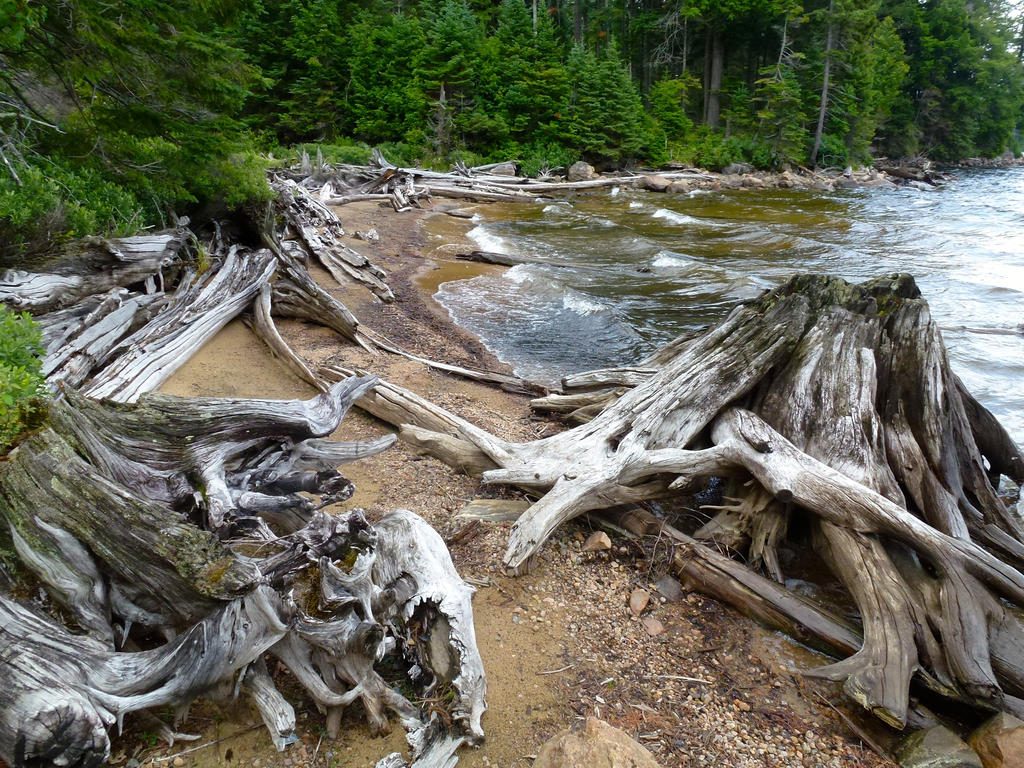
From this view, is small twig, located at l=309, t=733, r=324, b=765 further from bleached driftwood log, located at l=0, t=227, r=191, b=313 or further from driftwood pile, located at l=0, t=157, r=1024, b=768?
bleached driftwood log, located at l=0, t=227, r=191, b=313

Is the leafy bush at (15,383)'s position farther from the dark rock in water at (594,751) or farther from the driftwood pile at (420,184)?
the driftwood pile at (420,184)

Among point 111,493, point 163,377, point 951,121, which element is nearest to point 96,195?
point 163,377

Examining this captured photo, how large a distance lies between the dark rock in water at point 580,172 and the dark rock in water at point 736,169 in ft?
27.3

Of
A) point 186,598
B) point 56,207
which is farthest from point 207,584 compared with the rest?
point 56,207

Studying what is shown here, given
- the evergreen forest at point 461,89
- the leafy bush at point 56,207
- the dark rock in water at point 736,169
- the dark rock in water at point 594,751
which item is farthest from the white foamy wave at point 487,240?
the dark rock in water at point 736,169

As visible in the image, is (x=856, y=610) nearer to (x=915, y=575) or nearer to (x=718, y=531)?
(x=915, y=575)

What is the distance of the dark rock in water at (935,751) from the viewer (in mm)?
2646

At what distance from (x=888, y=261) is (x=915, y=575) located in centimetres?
1381

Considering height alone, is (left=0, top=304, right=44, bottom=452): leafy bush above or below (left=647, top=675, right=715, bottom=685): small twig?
above

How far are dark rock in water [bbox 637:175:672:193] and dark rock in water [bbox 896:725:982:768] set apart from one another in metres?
28.1

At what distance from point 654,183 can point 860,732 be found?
2860 centimetres

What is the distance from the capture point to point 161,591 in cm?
252

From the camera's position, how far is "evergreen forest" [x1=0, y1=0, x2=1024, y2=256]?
5910mm

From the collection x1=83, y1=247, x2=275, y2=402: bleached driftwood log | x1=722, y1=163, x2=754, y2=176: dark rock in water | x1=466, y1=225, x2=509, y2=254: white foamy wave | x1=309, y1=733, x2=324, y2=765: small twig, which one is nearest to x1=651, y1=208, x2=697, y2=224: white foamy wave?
x1=466, y1=225, x2=509, y2=254: white foamy wave
